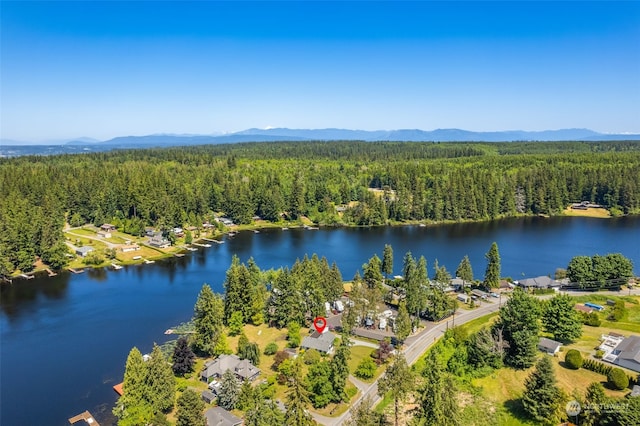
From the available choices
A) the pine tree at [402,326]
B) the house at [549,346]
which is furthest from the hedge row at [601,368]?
the pine tree at [402,326]

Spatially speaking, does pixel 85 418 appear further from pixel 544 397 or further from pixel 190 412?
pixel 544 397

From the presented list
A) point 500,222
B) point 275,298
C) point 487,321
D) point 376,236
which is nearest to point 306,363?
point 275,298

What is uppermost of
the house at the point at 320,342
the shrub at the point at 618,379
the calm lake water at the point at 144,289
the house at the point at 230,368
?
the shrub at the point at 618,379

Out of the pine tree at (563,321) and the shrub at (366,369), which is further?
the pine tree at (563,321)

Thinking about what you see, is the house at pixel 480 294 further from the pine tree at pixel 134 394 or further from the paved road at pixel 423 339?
the pine tree at pixel 134 394

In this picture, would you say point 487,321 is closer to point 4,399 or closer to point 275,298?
point 275,298

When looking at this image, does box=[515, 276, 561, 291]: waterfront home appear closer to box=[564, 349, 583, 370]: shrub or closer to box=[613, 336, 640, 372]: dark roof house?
box=[613, 336, 640, 372]: dark roof house

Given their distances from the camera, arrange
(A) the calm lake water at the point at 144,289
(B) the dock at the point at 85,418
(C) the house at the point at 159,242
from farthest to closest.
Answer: (C) the house at the point at 159,242 < (A) the calm lake water at the point at 144,289 < (B) the dock at the point at 85,418
